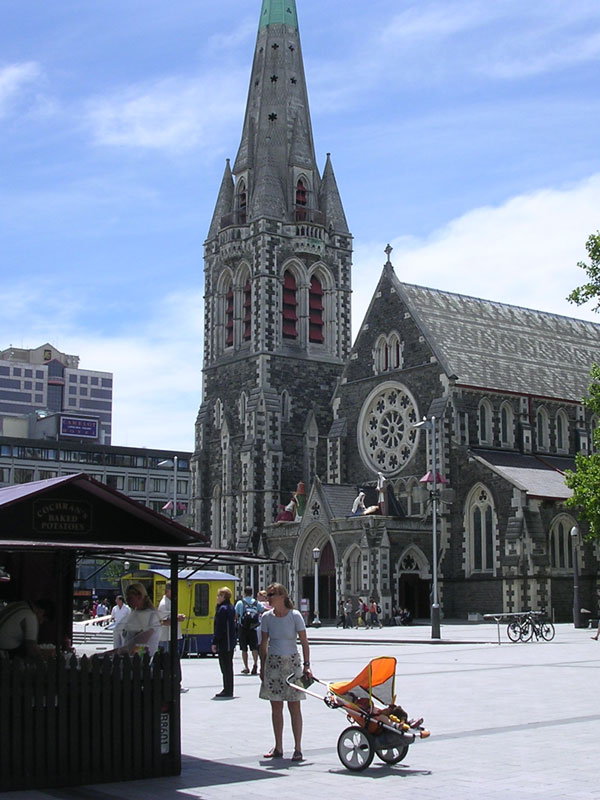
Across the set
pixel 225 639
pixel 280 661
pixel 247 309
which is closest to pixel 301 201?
pixel 247 309

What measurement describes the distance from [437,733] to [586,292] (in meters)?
24.8

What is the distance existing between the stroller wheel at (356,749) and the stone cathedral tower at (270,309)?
5135 cm

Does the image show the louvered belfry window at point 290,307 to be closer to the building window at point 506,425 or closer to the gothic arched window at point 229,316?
the gothic arched window at point 229,316

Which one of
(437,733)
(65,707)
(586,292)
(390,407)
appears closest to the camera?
(65,707)

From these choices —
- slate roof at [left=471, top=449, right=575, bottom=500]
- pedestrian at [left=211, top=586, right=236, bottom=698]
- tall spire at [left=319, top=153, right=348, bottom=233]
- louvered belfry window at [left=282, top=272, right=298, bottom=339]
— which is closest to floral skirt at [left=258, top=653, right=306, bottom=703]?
pedestrian at [left=211, top=586, right=236, bottom=698]

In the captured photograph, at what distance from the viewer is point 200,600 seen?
3203 centimetres

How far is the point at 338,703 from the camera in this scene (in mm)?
11898

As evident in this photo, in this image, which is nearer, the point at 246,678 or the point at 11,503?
the point at 11,503

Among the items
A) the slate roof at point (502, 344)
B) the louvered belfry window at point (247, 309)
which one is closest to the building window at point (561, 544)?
the slate roof at point (502, 344)

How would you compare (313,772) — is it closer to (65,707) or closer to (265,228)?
(65,707)

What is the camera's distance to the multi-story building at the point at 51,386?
6668 inches

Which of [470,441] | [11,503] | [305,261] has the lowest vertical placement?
[11,503]

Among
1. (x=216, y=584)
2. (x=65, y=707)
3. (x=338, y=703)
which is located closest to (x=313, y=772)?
(x=338, y=703)

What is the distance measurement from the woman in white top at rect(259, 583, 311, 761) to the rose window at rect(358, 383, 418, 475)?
1734 inches
